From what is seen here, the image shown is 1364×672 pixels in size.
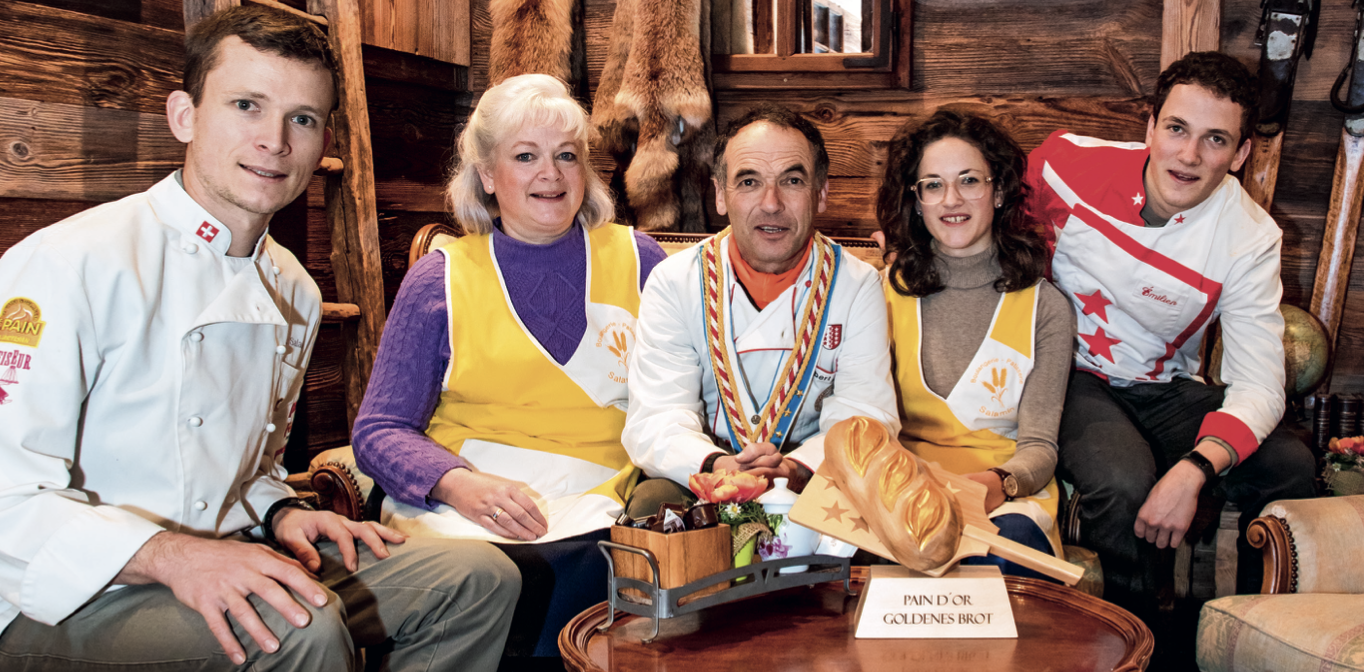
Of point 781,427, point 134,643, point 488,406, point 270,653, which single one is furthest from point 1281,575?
point 134,643

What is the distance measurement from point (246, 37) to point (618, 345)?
99 centimetres

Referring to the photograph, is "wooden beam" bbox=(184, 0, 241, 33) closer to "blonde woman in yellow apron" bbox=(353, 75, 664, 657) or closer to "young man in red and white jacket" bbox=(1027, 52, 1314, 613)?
"blonde woman in yellow apron" bbox=(353, 75, 664, 657)

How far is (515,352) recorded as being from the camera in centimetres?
210

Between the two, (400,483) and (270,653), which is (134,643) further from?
(400,483)

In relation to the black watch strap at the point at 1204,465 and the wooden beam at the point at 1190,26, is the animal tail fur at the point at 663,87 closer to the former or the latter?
the wooden beam at the point at 1190,26

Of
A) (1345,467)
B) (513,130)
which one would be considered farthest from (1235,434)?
(513,130)

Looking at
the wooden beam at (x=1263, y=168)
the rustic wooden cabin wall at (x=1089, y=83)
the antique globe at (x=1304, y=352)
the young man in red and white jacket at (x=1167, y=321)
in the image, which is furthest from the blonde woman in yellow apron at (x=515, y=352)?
the wooden beam at (x=1263, y=168)

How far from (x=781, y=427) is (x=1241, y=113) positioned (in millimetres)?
1249

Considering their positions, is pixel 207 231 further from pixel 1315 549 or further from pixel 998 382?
pixel 1315 549

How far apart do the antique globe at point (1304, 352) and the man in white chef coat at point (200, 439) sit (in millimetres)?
2308

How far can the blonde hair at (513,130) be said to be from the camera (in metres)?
2.11

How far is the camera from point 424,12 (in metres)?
3.30

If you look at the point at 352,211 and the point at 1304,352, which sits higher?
the point at 352,211

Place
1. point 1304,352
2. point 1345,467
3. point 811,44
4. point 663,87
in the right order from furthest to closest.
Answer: point 811,44
point 663,87
point 1304,352
point 1345,467
